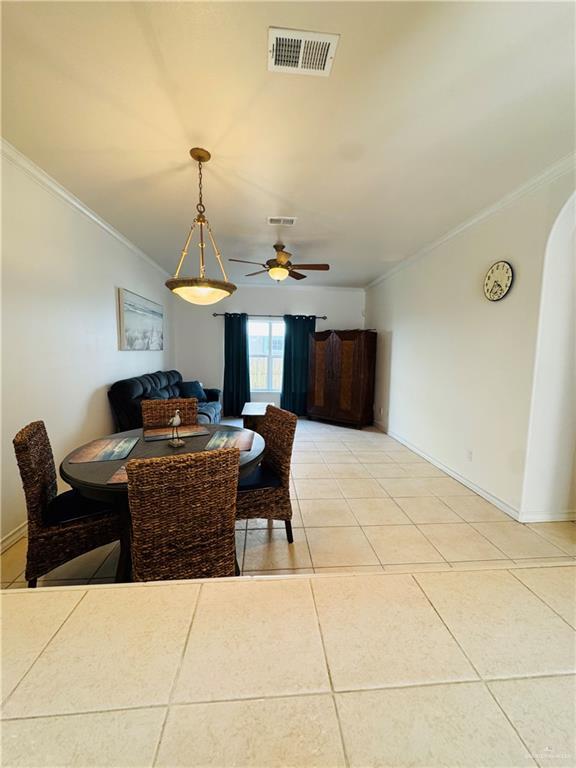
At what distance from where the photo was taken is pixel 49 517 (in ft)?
5.34

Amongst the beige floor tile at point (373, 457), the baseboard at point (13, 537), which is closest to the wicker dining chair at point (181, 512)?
the baseboard at point (13, 537)

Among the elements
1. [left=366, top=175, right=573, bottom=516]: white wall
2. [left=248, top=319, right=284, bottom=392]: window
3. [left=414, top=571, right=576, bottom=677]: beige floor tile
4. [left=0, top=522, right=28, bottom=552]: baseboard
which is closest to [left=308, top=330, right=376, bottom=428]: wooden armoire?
[left=248, top=319, right=284, bottom=392]: window

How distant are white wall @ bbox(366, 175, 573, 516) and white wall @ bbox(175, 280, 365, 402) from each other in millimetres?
1754

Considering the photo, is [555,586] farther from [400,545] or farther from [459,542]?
[459,542]

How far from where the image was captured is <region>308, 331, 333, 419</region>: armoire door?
5.62m

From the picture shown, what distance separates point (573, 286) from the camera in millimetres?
2312

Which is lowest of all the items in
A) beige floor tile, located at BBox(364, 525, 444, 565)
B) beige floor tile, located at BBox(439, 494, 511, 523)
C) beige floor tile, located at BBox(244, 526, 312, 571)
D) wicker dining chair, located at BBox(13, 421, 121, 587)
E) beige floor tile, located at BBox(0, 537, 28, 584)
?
beige floor tile, located at BBox(0, 537, 28, 584)

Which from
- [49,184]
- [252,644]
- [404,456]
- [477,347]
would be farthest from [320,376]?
[252,644]

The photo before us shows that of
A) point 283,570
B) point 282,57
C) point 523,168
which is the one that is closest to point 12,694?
point 283,570

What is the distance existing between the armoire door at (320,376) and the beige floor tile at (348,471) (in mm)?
2048

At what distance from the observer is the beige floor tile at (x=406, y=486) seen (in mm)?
2961

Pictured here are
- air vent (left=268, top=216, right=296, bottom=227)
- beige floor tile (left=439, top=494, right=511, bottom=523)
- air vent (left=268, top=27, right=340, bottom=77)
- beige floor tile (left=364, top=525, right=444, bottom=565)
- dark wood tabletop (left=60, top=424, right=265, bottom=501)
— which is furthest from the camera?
air vent (left=268, top=216, right=296, bottom=227)

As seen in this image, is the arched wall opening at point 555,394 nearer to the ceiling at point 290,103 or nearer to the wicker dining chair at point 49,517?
the ceiling at point 290,103

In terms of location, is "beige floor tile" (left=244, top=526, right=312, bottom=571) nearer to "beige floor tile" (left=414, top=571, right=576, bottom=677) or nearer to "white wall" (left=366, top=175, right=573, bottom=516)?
"beige floor tile" (left=414, top=571, right=576, bottom=677)
